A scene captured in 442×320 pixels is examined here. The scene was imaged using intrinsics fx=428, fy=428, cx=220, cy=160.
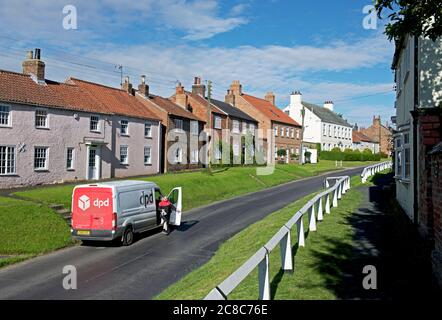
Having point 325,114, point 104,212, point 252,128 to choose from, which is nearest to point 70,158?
point 104,212

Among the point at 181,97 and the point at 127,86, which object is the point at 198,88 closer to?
the point at 181,97

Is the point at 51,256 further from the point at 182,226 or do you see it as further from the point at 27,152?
the point at 27,152

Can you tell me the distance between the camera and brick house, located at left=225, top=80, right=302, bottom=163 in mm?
64312

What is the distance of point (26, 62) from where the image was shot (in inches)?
1255

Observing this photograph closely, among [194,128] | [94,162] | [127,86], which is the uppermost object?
[127,86]

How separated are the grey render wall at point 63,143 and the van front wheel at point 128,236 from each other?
1410 cm

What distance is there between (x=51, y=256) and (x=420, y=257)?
12.2 metres

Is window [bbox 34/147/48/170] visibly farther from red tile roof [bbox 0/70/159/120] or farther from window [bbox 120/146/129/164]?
window [bbox 120/146/129/164]

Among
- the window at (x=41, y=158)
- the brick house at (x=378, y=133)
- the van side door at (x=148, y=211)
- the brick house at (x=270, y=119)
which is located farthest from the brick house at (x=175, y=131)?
the brick house at (x=378, y=133)

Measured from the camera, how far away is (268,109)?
227 feet

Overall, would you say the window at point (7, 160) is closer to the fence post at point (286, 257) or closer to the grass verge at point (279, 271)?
the grass verge at point (279, 271)

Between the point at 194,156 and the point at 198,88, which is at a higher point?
the point at 198,88

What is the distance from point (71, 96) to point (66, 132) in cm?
368
